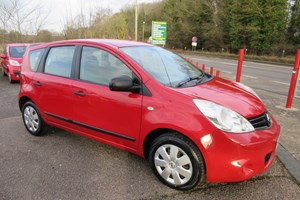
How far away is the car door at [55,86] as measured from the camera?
366cm

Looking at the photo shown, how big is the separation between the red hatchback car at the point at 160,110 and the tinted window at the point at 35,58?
30 cm

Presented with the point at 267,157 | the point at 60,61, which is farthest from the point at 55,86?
the point at 267,157

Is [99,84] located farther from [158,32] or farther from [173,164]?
[158,32]

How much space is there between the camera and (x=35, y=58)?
4.34 metres

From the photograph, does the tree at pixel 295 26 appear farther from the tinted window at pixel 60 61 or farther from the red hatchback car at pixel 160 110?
the tinted window at pixel 60 61

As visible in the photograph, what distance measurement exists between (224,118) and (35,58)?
11.1ft

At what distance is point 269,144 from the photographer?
266 cm

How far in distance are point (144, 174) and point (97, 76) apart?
1.41 metres

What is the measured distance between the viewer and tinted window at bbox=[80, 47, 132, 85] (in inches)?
126

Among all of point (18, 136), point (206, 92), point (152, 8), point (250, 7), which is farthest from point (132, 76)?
point (152, 8)

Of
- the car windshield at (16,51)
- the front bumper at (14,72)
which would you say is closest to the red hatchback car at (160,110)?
the front bumper at (14,72)

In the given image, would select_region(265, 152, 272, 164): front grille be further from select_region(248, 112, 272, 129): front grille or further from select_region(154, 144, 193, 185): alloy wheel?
select_region(154, 144, 193, 185): alloy wheel

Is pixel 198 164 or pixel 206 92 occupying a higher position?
pixel 206 92

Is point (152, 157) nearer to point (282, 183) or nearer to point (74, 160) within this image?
point (74, 160)
